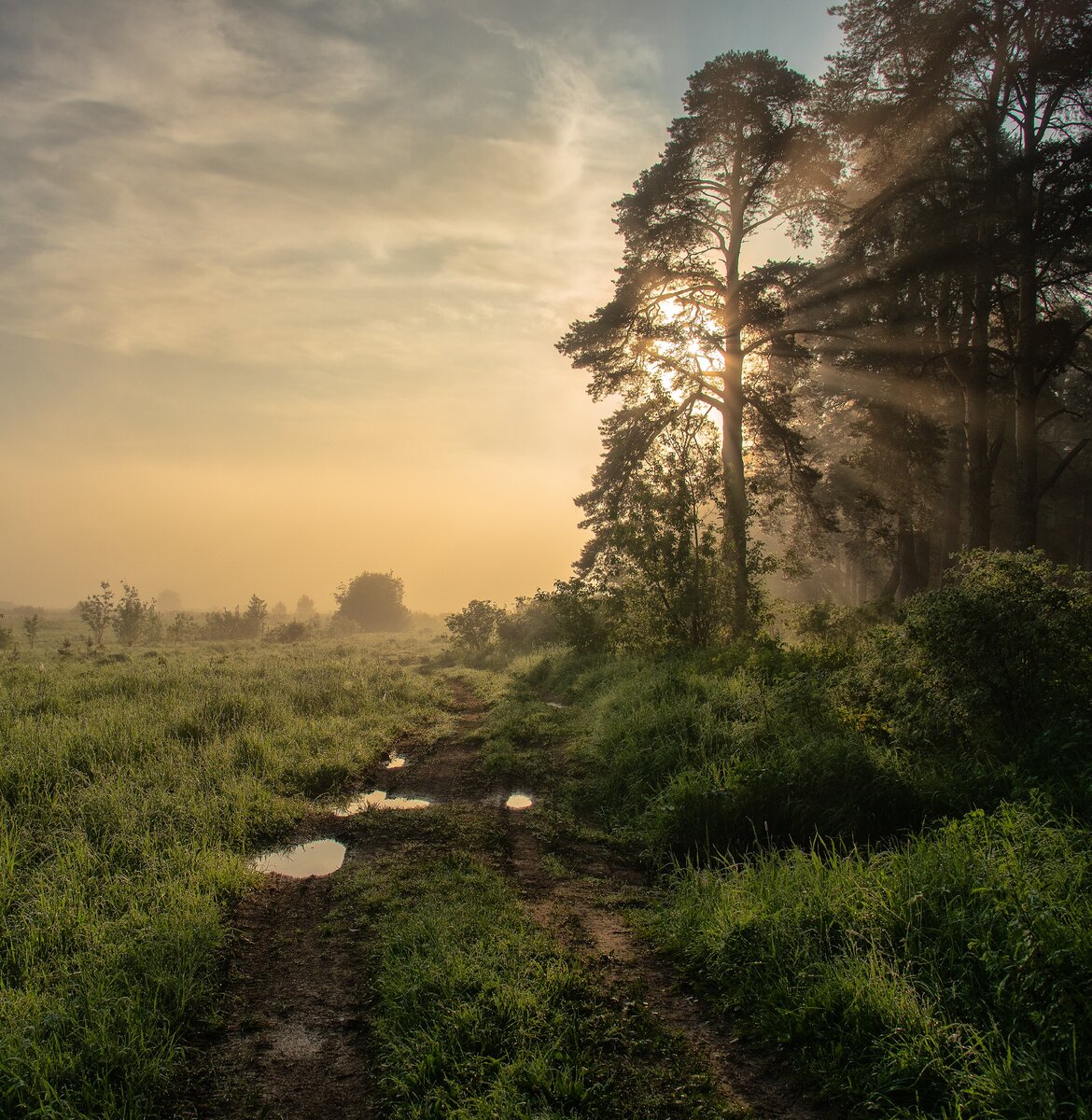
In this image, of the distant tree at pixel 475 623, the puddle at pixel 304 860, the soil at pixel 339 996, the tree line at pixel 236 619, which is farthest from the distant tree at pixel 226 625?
the soil at pixel 339 996

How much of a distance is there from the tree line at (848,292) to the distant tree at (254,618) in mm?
39374

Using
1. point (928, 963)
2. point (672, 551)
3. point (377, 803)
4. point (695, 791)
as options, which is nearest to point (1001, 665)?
point (695, 791)

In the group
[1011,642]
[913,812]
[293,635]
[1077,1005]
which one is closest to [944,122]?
[1011,642]

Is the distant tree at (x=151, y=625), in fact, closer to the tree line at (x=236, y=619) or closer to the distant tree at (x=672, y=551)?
the tree line at (x=236, y=619)

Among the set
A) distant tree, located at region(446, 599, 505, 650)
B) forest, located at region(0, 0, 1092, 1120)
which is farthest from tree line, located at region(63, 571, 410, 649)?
forest, located at region(0, 0, 1092, 1120)

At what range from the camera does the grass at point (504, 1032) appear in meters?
3.32

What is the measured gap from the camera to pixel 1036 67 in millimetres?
13469

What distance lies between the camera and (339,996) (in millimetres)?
4320

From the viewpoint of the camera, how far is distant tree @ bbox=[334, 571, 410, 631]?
222ft

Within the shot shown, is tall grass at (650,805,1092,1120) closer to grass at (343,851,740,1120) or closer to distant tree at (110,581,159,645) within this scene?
grass at (343,851,740,1120)

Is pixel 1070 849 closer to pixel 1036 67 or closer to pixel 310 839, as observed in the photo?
pixel 310 839

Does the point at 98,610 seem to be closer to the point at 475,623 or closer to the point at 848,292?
the point at 475,623

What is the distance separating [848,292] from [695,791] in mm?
14219

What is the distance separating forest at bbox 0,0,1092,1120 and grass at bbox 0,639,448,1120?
1.5 inches
